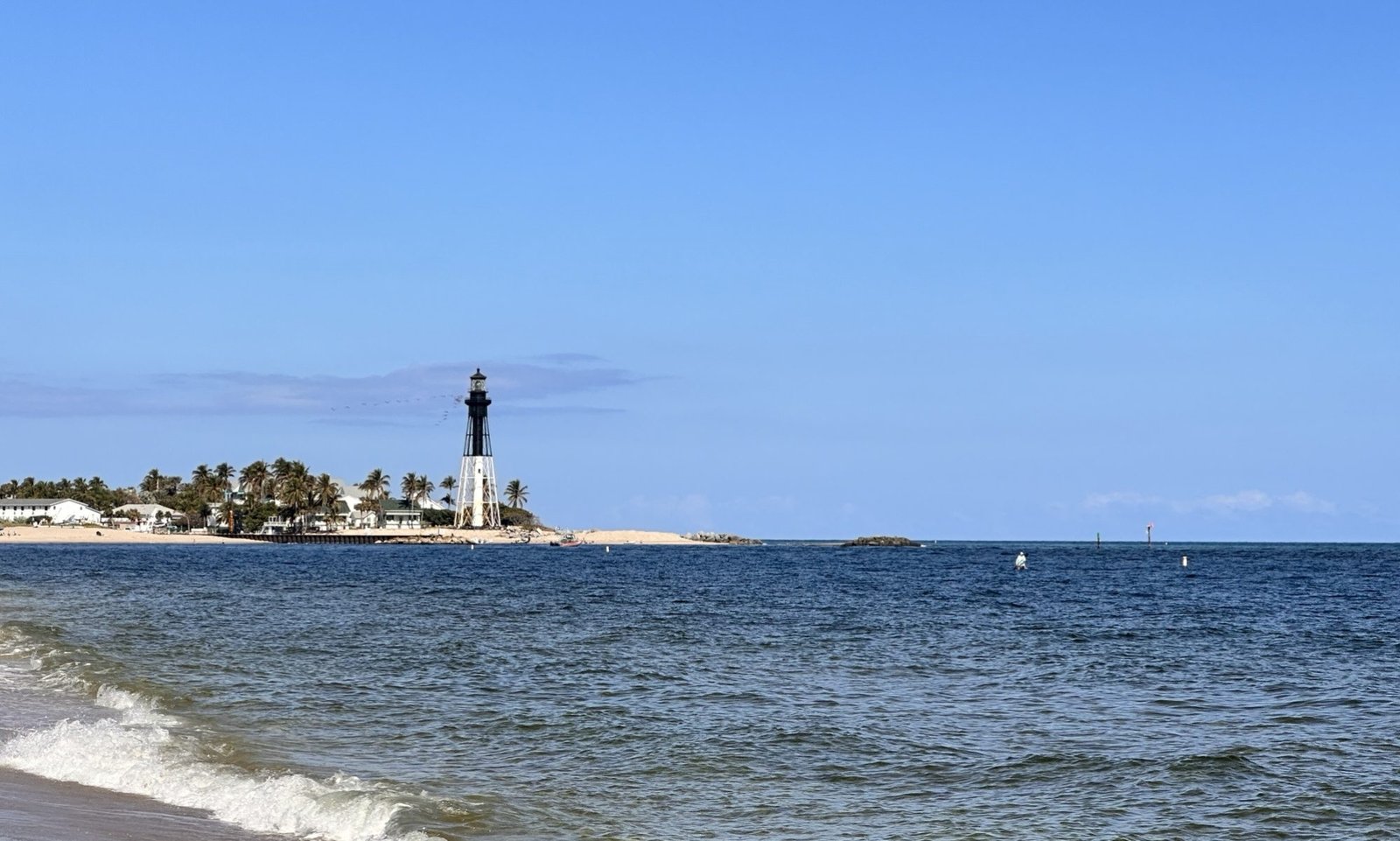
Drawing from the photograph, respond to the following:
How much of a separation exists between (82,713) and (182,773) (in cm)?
704

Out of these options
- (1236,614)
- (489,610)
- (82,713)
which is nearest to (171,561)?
(489,610)

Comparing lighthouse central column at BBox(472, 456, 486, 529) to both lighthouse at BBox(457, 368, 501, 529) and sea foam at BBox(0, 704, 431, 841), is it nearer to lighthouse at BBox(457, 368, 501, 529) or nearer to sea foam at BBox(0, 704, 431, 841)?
lighthouse at BBox(457, 368, 501, 529)

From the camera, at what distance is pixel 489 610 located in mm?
49844

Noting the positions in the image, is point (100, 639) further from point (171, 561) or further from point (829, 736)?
point (171, 561)

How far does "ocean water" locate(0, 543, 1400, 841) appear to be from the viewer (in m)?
15.5

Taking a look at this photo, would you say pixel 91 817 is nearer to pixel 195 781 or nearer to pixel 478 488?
pixel 195 781

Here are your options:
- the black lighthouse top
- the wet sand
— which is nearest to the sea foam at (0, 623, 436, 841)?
the wet sand

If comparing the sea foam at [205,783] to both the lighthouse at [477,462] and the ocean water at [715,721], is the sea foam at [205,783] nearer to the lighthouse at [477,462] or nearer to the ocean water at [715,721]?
the ocean water at [715,721]

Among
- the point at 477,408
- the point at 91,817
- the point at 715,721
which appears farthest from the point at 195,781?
the point at 477,408

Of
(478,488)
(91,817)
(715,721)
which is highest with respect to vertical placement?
(478,488)

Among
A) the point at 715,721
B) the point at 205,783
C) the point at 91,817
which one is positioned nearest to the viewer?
the point at 91,817

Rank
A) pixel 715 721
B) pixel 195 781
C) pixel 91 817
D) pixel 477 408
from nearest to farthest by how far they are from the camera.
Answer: pixel 91 817 → pixel 195 781 → pixel 715 721 → pixel 477 408

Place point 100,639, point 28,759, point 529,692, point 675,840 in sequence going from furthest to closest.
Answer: point 100,639 < point 529,692 < point 28,759 < point 675,840

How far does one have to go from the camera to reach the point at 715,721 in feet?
72.5
